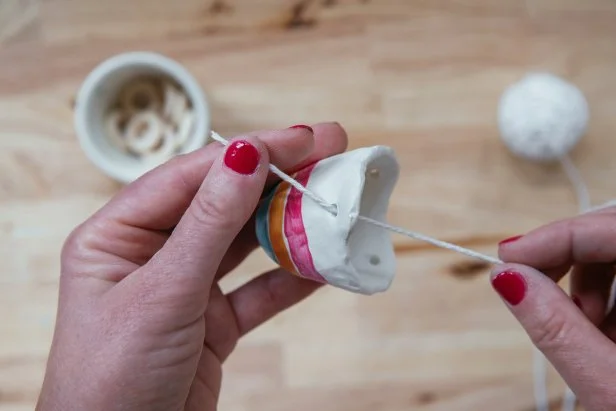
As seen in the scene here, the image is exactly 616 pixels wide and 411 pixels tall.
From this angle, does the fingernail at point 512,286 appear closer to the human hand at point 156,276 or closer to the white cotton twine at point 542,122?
the human hand at point 156,276

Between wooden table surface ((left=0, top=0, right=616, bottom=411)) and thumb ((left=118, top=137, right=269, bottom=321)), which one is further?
wooden table surface ((left=0, top=0, right=616, bottom=411))

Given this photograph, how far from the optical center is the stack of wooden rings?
65 cm

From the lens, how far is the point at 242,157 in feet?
1.25

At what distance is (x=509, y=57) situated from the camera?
70 centimetres

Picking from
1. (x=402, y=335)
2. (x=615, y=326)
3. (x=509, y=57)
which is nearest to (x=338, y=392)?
(x=402, y=335)

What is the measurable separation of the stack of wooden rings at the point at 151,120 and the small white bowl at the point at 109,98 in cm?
1

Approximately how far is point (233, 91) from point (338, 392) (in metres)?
0.32

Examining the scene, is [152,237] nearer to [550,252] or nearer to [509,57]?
[550,252]

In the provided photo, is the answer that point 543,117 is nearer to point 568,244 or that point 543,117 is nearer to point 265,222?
point 568,244

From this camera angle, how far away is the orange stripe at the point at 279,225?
0.42 m

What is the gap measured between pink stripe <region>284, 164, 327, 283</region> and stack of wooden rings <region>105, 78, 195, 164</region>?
254 mm

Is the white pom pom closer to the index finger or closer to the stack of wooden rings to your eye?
the index finger

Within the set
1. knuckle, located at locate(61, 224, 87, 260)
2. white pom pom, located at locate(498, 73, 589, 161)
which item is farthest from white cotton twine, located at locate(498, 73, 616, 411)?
knuckle, located at locate(61, 224, 87, 260)

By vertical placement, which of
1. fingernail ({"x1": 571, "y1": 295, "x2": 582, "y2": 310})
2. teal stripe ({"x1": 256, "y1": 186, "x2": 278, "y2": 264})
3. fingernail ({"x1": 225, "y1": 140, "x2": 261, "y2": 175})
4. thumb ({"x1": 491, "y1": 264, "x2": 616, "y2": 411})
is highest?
fingernail ({"x1": 225, "y1": 140, "x2": 261, "y2": 175})
